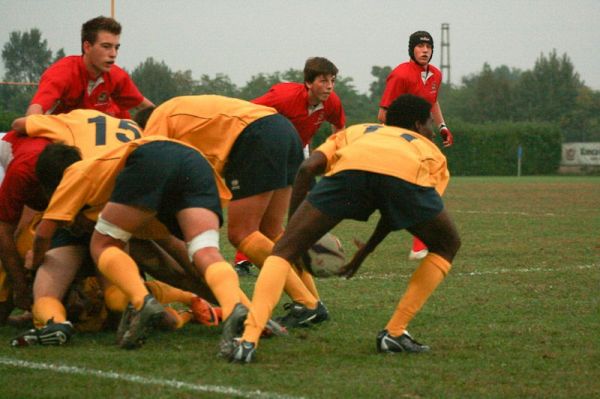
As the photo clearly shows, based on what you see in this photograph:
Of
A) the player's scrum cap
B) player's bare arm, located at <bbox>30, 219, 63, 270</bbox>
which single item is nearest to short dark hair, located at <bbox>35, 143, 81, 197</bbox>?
player's bare arm, located at <bbox>30, 219, 63, 270</bbox>

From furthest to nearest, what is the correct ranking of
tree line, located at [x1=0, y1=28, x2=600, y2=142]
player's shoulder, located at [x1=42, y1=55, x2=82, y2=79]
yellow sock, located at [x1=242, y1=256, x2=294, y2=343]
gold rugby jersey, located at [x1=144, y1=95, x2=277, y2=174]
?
tree line, located at [x1=0, y1=28, x2=600, y2=142] → player's shoulder, located at [x1=42, y1=55, x2=82, y2=79] → gold rugby jersey, located at [x1=144, y1=95, x2=277, y2=174] → yellow sock, located at [x1=242, y1=256, x2=294, y2=343]

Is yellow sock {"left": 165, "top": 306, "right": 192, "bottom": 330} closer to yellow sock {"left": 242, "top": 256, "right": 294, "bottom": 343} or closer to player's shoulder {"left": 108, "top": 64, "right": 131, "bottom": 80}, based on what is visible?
yellow sock {"left": 242, "top": 256, "right": 294, "bottom": 343}

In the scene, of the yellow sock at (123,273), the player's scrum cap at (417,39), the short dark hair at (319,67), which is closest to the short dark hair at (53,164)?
the yellow sock at (123,273)

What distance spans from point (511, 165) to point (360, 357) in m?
46.7

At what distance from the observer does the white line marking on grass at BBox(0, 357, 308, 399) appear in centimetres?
467

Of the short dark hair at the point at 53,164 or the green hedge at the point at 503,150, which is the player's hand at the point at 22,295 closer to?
the short dark hair at the point at 53,164

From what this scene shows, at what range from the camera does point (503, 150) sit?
51.3 metres

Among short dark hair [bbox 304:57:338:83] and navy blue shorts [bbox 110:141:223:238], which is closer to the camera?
navy blue shorts [bbox 110:141:223:238]

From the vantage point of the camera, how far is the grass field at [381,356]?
15.9 ft

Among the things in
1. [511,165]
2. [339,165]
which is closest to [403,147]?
[339,165]

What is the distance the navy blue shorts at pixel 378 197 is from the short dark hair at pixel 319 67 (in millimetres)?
2664

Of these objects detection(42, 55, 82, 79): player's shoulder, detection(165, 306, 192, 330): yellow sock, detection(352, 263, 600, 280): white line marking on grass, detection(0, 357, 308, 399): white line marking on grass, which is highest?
detection(42, 55, 82, 79): player's shoulder

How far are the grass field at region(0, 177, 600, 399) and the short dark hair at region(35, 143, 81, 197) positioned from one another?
951 mm

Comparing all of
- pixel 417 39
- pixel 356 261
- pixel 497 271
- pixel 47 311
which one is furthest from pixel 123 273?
pixel 417 39
